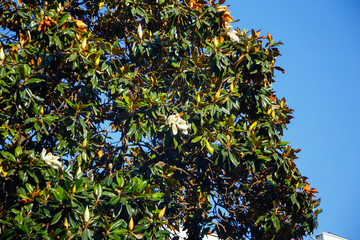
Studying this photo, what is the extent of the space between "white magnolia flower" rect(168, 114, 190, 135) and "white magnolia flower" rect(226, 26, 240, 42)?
74.7 inches

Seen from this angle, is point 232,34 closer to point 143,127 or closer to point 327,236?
point 143,127

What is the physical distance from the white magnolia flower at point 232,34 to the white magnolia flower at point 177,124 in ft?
6.22

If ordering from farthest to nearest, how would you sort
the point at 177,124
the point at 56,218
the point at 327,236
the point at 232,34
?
the point at 327,236 → the point at 232,34 → the point at 177,124 → the point at 56,218

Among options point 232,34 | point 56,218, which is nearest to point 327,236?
point 232,34

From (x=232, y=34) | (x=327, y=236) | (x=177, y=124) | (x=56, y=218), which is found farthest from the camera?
(x=327, y=236)

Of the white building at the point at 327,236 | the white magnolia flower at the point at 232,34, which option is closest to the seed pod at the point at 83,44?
the white magnolia flower at the point at 232,34

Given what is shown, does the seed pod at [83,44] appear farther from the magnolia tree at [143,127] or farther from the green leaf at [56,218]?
the green leaf at [56,218]

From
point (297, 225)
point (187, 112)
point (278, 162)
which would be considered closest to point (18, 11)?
point (187, 112)

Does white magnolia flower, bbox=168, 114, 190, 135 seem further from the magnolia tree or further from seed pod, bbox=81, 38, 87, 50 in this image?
seed pod, bbox=81, 38, 87, 50

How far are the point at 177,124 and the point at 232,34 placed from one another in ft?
6.80

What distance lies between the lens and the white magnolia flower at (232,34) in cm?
666

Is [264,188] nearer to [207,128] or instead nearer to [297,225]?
[297,225]

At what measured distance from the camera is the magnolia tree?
510 cm

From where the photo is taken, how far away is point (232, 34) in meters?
6.72
